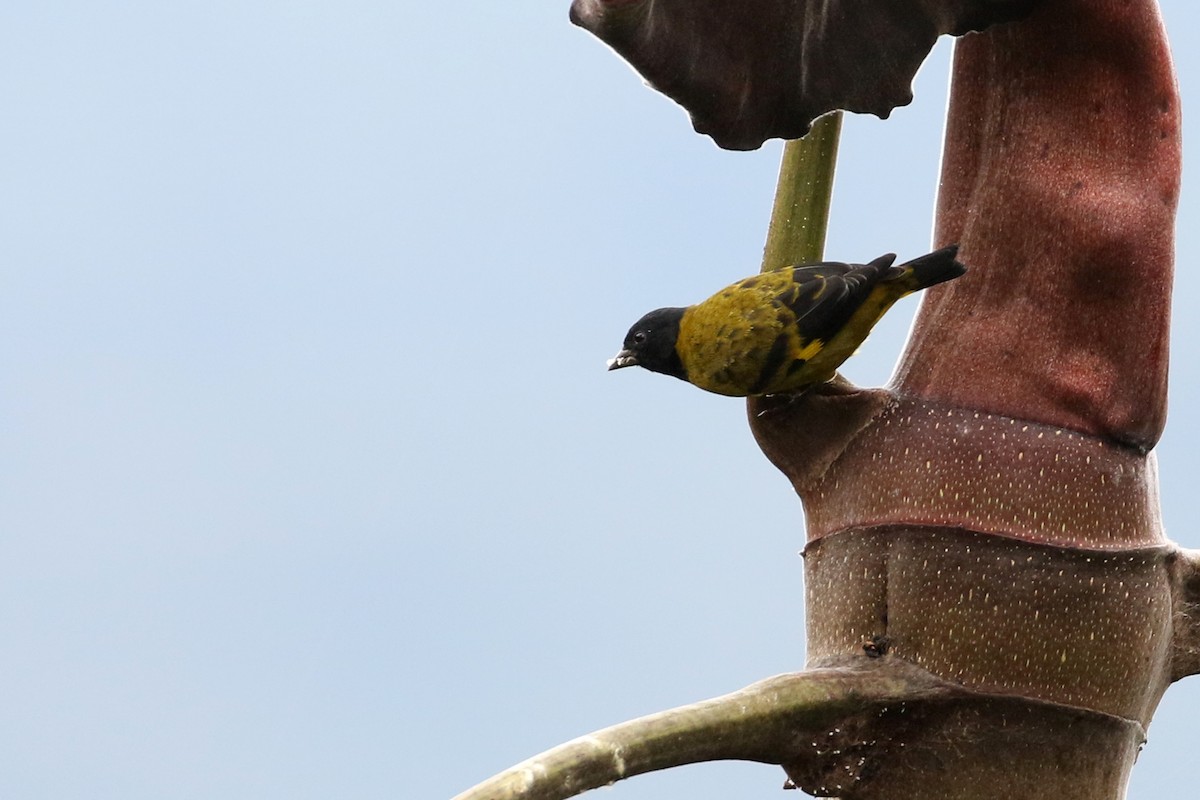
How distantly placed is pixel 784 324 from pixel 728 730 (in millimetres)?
913

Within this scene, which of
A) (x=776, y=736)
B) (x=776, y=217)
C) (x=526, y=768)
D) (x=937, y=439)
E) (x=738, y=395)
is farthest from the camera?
(x=738, y=395)

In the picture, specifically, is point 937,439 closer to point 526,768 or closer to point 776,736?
point 776,736

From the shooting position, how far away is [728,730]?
225cm

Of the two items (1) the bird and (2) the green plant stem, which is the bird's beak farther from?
(2) the green plant stem

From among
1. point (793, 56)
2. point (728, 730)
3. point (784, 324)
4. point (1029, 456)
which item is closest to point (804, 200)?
point (793, 56)

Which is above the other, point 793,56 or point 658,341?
point 793,56

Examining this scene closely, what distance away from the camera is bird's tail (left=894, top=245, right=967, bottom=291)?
2543 mm

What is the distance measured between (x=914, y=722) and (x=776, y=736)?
23cm

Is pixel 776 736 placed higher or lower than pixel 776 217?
lower

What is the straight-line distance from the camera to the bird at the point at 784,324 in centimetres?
277

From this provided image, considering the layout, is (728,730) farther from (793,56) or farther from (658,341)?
(658,341)

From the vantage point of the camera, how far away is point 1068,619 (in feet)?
7.86

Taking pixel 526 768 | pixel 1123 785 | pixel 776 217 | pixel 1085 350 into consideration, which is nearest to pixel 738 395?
pixel 776 217

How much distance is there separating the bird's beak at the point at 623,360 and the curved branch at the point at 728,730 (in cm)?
147
